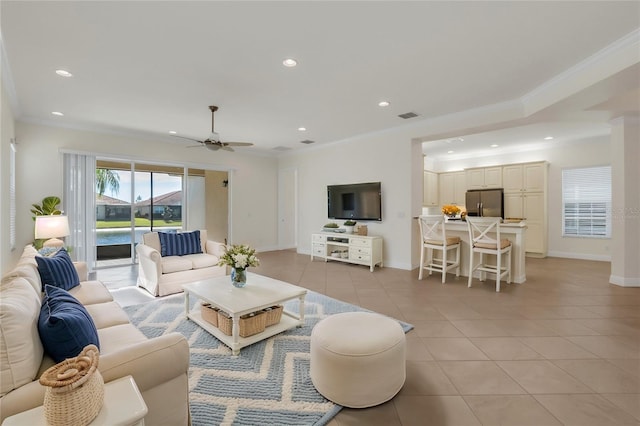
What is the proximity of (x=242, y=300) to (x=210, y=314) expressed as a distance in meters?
0.47

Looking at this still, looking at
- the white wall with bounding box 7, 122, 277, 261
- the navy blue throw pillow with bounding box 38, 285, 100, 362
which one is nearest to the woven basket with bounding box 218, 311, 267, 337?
the navy blue throw pillow with bounding box 38, 285, 100, 362

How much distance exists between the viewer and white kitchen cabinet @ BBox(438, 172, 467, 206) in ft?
26.5

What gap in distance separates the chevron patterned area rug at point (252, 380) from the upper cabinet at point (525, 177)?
20.2 feet

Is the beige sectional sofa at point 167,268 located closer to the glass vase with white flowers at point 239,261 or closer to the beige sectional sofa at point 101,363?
the glass vase with white flowers at point 239,261

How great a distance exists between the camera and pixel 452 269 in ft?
16.6

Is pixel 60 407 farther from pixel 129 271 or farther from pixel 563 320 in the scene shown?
pixel 129 271

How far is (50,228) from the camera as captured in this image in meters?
3.86

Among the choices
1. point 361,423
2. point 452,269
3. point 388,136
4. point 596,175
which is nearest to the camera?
point 361,423

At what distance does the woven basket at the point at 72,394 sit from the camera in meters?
0.94

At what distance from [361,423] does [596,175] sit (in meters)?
7.87

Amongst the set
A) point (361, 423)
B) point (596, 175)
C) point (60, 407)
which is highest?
point (596, 175)

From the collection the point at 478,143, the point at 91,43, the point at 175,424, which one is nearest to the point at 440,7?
the point at 91,43

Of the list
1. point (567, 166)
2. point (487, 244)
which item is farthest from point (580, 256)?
point (487, 244)

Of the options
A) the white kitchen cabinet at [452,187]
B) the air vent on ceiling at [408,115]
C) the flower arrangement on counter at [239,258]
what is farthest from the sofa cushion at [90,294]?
the white kitchen cabinet at [452,187]
